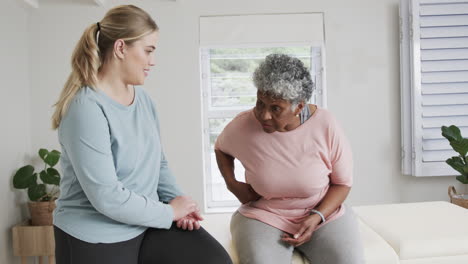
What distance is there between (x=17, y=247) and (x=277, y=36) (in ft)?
7.77

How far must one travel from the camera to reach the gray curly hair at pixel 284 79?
6.35ft

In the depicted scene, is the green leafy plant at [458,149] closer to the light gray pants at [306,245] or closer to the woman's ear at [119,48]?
A: the light gray pants at [306,245]

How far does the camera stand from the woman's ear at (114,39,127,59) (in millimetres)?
1625

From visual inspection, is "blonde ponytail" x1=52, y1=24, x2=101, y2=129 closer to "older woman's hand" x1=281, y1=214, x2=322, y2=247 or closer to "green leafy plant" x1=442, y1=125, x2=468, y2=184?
"older woman's hand" x1=281, y1=214, x2=322, y2=247

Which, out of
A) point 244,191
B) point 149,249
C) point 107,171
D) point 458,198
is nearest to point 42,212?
point 244,191

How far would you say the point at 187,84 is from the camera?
395 cm

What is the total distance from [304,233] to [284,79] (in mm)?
598

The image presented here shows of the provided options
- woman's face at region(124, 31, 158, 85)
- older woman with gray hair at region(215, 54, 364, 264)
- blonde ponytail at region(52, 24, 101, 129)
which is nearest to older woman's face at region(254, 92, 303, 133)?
older woman with gray hair at region(215, 54, 364, 264)

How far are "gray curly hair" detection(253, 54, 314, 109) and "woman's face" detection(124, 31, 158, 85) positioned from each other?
0.48 m

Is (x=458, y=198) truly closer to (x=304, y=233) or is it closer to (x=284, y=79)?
(x=304, y=233)

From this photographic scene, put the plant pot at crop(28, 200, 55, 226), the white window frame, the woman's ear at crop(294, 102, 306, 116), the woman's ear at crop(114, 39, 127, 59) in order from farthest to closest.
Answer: the white window frame, the plant pot at crop(28, 200, 55, 226), the woman's ear at crop(294, 102, 306, 116), the woman's ear at crop(114, 39, 127, 59)

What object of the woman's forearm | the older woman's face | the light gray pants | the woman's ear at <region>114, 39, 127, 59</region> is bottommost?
the light gray pants

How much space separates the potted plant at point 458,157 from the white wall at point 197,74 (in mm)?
391

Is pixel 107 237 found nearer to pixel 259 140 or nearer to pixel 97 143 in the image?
pixel 97 143
